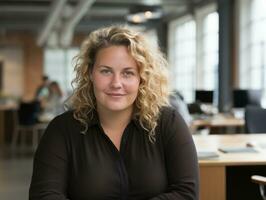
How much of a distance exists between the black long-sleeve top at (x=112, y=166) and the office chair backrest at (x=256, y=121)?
2.65 meters

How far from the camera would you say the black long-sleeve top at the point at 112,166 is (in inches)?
70.7

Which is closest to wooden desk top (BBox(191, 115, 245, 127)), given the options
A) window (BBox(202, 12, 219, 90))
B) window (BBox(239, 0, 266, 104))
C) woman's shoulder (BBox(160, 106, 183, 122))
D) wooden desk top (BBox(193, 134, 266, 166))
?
wooden desk top (BBox(193, 134, 266, 166))

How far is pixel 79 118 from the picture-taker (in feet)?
6.24

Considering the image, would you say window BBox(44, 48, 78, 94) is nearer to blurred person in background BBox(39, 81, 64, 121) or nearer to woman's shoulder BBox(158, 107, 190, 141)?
blurred person in background BBox(39, 81, 64, 121)

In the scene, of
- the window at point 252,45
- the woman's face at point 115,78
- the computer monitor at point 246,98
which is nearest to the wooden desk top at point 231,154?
the woman's face at point 115,78

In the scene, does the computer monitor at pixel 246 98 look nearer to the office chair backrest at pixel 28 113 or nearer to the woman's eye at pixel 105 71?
the office chair backrest at pixel 28 113

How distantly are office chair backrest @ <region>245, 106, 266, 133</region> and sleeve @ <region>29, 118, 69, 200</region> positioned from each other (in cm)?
286

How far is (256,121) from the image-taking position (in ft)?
14.5

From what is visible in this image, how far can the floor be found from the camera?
5250 millimetres

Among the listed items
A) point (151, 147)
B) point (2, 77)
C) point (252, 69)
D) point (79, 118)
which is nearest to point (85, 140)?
point (79, 118)

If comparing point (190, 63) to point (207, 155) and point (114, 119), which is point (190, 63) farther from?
point (114, 119)

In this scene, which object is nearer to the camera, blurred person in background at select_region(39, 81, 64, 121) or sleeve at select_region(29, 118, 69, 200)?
sleeve at select_region(29, 118, 69, 200)

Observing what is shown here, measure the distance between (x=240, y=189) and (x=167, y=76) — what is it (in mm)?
1673

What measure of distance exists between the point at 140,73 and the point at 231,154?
51.7 inches
